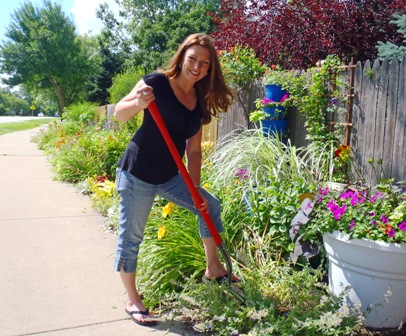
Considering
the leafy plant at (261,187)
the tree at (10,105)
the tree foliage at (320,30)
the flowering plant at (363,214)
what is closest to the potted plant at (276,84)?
the leafy plant at (261,187)

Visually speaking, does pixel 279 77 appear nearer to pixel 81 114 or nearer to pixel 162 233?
pixel 162 233

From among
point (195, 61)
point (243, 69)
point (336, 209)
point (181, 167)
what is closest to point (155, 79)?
point (195, 61)

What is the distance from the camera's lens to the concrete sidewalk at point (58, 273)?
8.07 feet

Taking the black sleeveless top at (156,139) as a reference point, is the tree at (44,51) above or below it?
above

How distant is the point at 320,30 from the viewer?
634cm

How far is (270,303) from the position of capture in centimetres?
236

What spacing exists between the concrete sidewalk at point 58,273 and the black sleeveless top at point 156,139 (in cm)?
96

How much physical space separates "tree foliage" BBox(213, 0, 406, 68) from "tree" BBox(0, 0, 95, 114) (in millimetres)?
28580

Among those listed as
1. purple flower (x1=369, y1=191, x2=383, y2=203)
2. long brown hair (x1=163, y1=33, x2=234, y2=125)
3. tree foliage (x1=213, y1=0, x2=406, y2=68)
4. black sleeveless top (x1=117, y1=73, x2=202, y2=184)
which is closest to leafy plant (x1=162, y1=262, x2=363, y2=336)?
purple flower (x1=369, y1=191, x2=383, y2=203)

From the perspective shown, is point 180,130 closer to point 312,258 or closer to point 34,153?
point 312,258

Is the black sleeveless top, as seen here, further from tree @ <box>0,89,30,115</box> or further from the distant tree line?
tree @ <box>0,89,30,115</box>

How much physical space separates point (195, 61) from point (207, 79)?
8.4 inches

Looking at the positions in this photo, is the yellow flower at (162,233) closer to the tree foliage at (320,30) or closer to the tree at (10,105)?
the tree foliage at (320,30)

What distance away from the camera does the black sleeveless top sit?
2381 mm
